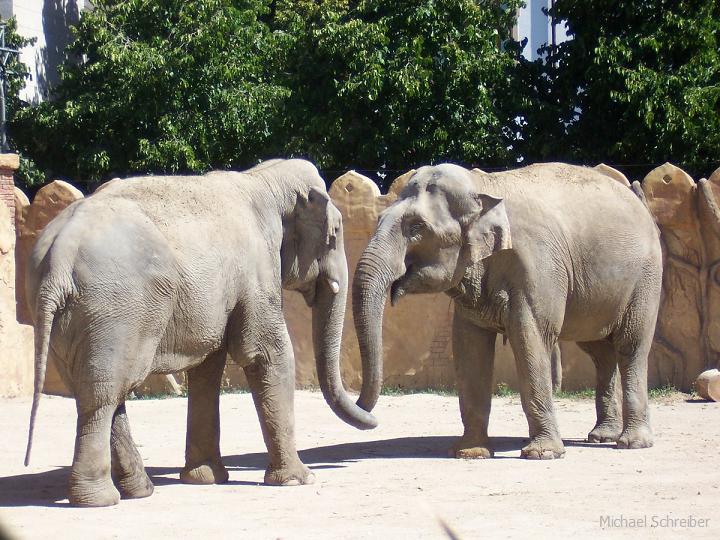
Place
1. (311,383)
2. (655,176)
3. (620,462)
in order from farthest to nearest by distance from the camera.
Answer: (311,383) < (655,176) < (620,462)

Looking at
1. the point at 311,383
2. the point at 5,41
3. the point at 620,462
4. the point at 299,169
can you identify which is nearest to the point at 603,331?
the point at 620,462

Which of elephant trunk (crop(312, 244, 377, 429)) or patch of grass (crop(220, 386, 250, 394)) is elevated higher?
elephant trunk (crop(312, 244, 377, 429))

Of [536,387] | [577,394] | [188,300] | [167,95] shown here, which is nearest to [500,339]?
[577,394]

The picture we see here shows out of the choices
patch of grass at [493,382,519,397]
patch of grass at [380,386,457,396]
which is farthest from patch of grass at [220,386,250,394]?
patch of grass at [493,382,519,397]

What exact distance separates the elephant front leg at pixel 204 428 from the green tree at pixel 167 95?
10898 mm

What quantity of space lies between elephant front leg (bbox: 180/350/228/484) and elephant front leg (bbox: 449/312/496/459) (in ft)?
6.11

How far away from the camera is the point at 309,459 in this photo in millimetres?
8531

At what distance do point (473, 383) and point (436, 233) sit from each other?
1.20 m

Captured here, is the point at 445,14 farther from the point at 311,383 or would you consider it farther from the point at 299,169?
the point at 299,169

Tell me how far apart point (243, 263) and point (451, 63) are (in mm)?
11287

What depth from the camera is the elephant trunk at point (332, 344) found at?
7.51 m

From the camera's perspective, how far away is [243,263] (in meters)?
6.88

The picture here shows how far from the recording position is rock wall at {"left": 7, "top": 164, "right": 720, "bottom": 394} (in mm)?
11805

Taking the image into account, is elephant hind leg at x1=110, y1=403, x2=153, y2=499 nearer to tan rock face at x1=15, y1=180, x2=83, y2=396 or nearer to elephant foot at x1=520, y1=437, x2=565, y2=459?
elephant foot at x1=520, y1=437, x2=565, y2=459
